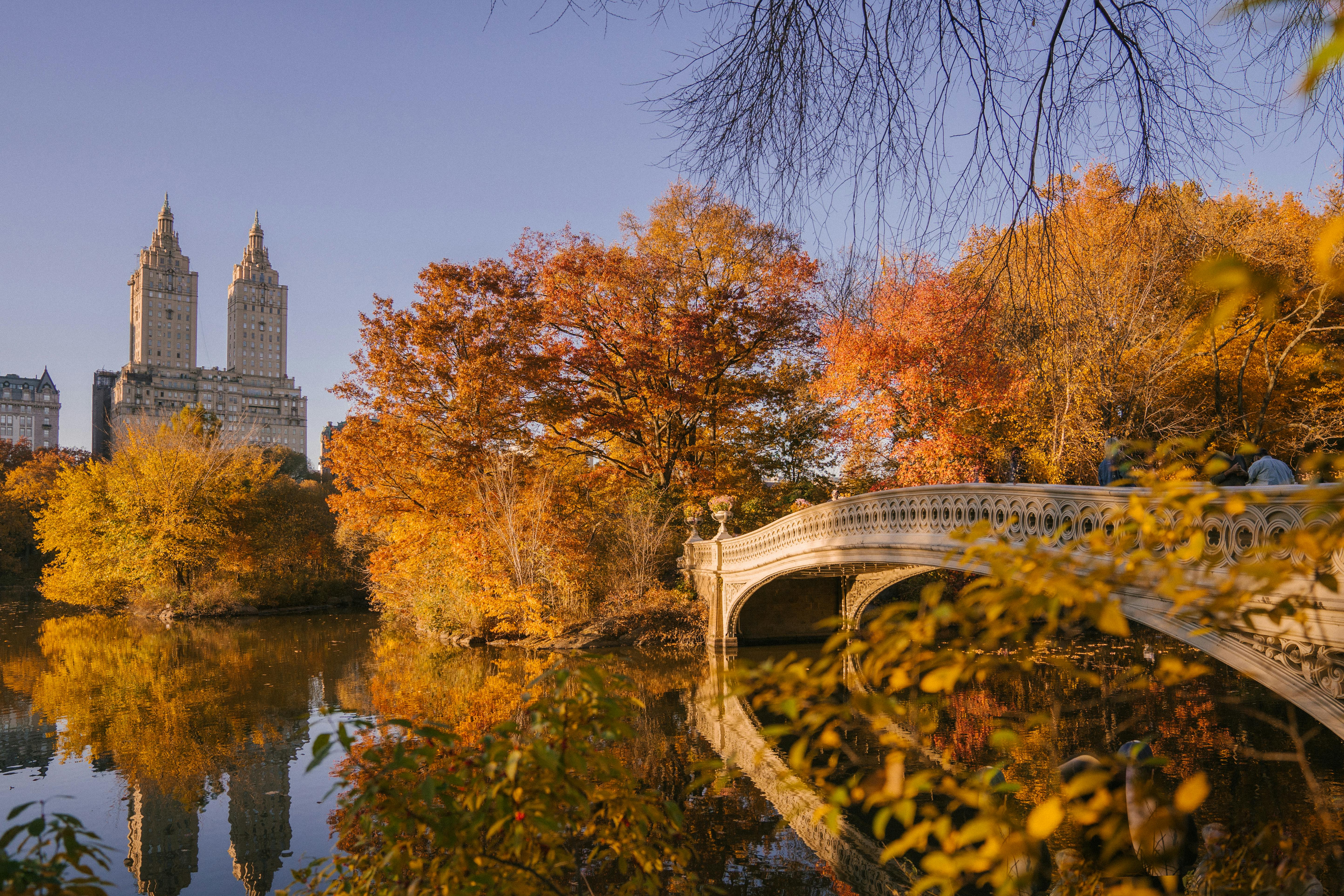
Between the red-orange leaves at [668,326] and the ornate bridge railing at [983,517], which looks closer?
the ornate bridge railing at [983,517]

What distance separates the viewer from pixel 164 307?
4210 inches

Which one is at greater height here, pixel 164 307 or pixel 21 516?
pixel 164 307

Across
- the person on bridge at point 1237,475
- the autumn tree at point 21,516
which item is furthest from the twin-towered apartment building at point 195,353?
the person on bridge at point 1237,475

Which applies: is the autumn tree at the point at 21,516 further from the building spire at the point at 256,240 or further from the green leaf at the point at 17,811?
the building spire at the point at 256,240

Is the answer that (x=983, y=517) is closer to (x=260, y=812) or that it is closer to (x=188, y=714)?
(x=260, y=812)

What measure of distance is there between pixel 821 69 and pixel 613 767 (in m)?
2.32

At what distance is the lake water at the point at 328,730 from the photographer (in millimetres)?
6645

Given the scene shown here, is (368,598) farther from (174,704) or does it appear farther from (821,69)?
(821,69)

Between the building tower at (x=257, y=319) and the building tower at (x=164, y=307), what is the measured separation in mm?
5757

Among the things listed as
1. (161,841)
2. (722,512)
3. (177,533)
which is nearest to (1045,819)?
(161,841)

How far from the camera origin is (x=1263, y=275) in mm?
828

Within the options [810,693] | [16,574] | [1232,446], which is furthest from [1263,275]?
[16,574]

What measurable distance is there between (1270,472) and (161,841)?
9.71 metres

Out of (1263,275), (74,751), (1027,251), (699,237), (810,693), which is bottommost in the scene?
(74,751)
